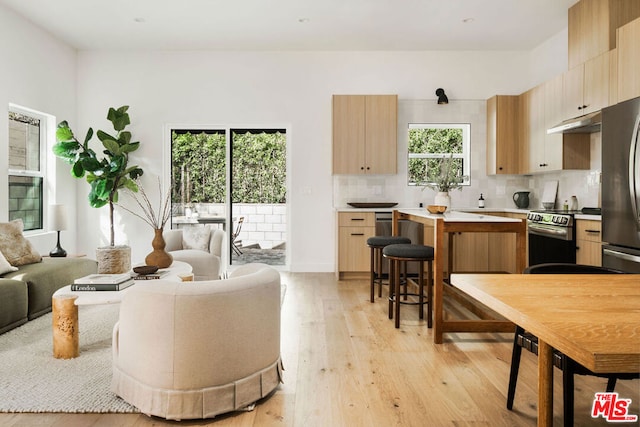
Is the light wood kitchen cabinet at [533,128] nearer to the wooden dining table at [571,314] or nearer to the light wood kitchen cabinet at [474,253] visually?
the light wood kitchen cabinet at [474,253]

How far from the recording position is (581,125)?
401 cm

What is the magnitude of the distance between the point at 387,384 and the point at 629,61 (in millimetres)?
3097

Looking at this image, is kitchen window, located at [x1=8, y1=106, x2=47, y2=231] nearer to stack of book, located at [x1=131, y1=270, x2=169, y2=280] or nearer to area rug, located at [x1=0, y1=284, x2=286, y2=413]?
area rug, located at [x1=0, y1=284, x2=286, y2=413]

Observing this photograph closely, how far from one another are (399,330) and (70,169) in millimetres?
4952

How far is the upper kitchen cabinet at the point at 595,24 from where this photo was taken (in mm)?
3928

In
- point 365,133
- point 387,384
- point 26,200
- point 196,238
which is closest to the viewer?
point 387,384

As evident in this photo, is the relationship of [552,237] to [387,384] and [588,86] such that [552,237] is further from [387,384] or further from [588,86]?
[387,384]

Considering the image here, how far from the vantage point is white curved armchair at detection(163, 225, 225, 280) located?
170 inches

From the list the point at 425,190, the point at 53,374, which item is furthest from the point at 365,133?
the point at 53,374

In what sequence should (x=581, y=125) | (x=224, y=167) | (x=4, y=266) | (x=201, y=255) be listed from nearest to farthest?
1. (x=4, y=266)
2. (x=581, y=125)
3. (x=201, y=255)
4. (x=224, y=167)

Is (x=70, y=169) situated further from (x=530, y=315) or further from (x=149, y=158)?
(x=530, y=315)

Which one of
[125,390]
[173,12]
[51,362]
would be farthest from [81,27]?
[125,390]

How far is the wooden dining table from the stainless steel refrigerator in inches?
74.3

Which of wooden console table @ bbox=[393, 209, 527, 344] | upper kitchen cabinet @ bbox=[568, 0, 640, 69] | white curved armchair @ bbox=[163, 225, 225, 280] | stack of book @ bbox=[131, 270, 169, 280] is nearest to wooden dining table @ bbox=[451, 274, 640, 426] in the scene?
wooden console table @ bbox=[393, 209, 527, 344]
